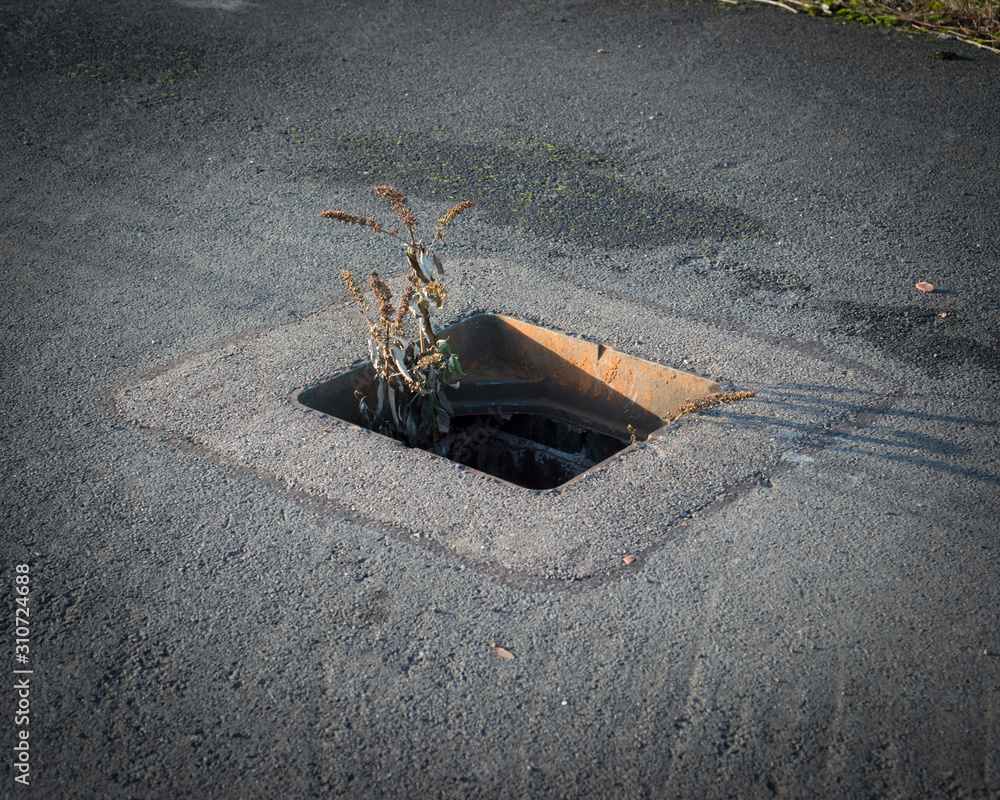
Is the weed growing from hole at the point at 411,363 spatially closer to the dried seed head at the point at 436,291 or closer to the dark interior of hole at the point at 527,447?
the dried seed head at the point at 436,291

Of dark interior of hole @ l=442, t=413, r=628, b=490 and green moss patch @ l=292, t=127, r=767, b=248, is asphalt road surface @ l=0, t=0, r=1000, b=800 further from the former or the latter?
dark interior of hole @ l=442, t=413, r=628, b=490

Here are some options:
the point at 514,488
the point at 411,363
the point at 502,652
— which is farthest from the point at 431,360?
the point at 502,652

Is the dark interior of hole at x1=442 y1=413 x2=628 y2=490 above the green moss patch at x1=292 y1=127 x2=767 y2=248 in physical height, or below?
below

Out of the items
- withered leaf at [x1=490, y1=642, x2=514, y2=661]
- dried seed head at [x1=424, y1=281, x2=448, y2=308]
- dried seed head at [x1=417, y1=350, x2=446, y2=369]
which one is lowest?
withered leaf at [x1=490, y1=642, x2=514, y2=661]

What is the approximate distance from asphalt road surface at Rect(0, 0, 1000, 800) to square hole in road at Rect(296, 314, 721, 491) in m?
0.13

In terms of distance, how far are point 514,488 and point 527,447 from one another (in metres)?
0.97

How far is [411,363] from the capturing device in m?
3.64

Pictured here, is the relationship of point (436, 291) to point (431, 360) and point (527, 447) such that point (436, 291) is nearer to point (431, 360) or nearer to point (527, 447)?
point (431, 360)

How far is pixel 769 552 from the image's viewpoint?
278cm

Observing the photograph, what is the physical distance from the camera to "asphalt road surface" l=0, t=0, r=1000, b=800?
2195 mm

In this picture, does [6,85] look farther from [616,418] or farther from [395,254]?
[616,418]

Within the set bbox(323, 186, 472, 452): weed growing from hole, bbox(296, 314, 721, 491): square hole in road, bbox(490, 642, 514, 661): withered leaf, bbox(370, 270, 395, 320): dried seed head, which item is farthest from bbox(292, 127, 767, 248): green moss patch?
bbox(490, 642, 514, 661): withered leaf

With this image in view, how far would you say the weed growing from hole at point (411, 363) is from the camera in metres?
3.49

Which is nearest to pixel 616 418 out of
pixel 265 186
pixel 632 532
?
pixel 632 532
